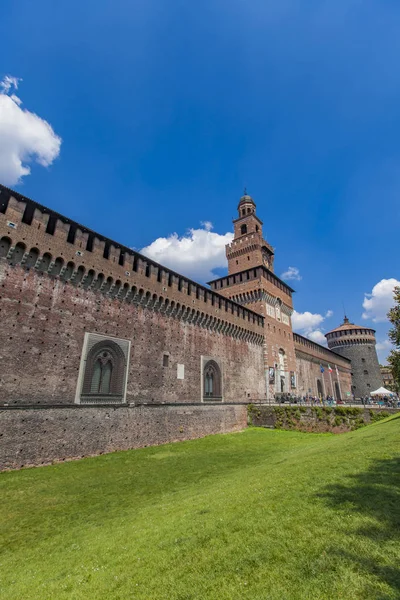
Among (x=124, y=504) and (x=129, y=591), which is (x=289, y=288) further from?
(x=129, y=591)

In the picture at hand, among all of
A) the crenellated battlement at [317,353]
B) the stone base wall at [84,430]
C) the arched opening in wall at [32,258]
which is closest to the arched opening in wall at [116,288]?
the arched opening in wall at [32,258]

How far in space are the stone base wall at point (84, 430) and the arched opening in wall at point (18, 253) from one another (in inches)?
292

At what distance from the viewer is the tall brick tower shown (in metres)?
37.6

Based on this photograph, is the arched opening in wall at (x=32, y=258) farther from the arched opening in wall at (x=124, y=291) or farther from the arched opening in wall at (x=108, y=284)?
the arched opening in wall at (x=124, y=291)

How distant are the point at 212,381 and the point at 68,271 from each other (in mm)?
16773

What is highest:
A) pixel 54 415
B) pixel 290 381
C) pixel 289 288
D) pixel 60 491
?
pixel 289 288

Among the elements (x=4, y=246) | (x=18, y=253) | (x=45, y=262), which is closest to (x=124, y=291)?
(x=45, y=262)

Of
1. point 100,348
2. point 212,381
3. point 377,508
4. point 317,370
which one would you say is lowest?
point 377,508

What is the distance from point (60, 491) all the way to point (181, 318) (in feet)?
51.5

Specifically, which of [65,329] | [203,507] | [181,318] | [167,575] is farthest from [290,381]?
[167,575]

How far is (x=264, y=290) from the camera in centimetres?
3800

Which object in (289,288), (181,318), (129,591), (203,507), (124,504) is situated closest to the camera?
(129,591)

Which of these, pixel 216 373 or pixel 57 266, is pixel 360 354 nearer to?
pixel 216 373

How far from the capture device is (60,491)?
1098cm
